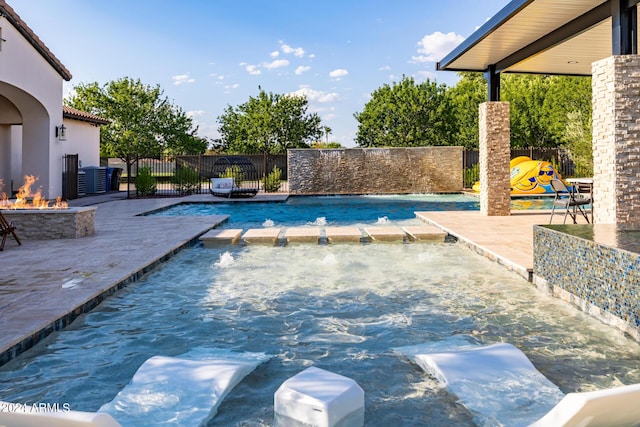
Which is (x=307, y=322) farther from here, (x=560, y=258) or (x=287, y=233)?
(x=287, y=233)

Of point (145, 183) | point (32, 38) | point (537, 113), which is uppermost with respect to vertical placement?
point (537, 113)

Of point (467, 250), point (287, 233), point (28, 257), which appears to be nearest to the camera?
point (28, 257)

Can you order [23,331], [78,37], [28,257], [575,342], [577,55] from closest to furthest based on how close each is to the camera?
[23,331] < [575,342] < [28,257] < [577,55] < [78,37]

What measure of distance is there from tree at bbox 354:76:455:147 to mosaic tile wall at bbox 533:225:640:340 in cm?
2908

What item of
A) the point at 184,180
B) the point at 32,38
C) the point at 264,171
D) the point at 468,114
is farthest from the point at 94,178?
the point at 468,114

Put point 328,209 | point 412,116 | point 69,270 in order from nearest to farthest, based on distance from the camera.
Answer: point 69,270, point 328,209, point 412,116

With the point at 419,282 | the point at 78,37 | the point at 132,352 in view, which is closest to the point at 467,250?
the point at 419,282

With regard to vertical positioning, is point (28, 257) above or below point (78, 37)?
below

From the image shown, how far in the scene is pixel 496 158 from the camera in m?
11.6

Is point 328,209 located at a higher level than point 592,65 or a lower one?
lower

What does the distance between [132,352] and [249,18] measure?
57.1 ft

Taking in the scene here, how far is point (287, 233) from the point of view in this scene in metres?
9.15

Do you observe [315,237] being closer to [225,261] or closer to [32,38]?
[225,261]

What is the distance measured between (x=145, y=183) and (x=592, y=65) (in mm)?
15954
